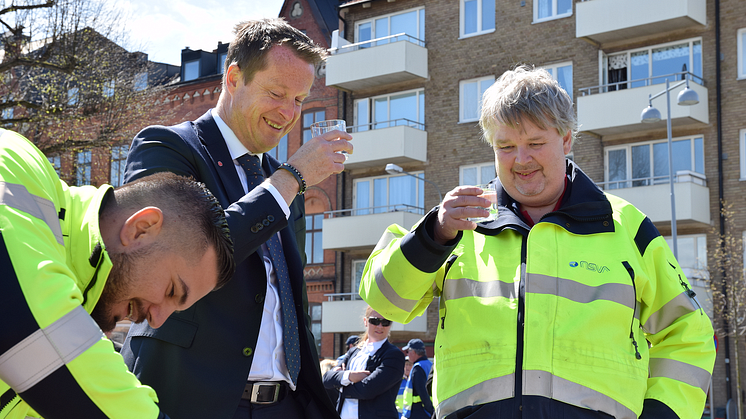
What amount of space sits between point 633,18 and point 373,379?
18772mm

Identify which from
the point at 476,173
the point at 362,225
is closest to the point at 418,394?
the point at 476,173

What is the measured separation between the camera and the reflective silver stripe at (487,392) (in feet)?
10.5

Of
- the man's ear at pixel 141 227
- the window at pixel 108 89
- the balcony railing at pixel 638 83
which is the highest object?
the balcony railing at pixel 638 83

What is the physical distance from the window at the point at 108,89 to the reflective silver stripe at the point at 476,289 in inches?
864

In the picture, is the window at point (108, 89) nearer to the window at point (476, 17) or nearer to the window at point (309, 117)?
the window at point (309, 117)

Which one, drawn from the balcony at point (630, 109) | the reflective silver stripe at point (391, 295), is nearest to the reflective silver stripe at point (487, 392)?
the reflective silver stripe at point (391, 295)

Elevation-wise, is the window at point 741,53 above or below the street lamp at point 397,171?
above

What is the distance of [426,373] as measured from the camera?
11.7 metres

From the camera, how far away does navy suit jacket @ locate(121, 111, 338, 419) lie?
306 centimetres

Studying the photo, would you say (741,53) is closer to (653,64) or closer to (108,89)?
(653,64)

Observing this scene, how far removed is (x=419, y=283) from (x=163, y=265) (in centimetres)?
143

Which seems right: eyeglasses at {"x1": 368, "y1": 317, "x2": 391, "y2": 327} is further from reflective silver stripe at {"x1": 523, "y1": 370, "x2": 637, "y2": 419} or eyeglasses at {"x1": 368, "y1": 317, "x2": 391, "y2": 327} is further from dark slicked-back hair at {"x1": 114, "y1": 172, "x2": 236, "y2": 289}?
dark slicked-back hair at {"x1": 114, "y1": 172, "x2": 236, "y2": 289}

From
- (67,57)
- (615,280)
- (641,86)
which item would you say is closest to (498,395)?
(615,280)

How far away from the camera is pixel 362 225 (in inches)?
1174
